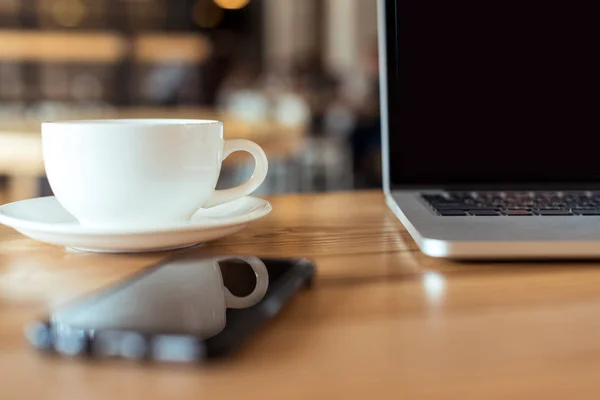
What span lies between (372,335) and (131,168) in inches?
8.4

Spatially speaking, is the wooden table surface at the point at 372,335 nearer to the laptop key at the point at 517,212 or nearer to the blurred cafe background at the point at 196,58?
the laptop key at the point at 517,212

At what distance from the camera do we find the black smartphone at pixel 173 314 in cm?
25

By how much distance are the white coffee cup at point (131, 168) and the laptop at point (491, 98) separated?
21cm

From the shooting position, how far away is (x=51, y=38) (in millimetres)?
5191

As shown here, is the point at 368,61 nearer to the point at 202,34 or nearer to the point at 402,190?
the point at 202,34

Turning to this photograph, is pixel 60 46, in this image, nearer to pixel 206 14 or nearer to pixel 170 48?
pixel 170 48

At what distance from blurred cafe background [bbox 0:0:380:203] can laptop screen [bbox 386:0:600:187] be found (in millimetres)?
3298

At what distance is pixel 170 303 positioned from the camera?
0.29 metres

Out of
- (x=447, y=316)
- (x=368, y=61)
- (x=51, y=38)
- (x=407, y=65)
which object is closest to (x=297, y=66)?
(x=368, y=61)

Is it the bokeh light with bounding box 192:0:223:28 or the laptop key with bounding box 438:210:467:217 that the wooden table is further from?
the bokeh light with bounding box 192:0:223:28

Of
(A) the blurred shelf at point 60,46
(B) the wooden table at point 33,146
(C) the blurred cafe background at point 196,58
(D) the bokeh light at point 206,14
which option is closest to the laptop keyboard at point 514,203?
(B) the wooden table at point 33,146

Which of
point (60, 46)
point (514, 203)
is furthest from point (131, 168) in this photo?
point (60, 46)

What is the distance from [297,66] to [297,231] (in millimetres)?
4753

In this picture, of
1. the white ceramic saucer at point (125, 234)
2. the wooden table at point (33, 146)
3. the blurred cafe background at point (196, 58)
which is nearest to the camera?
the white ceramic saucer at point (125, 234)
